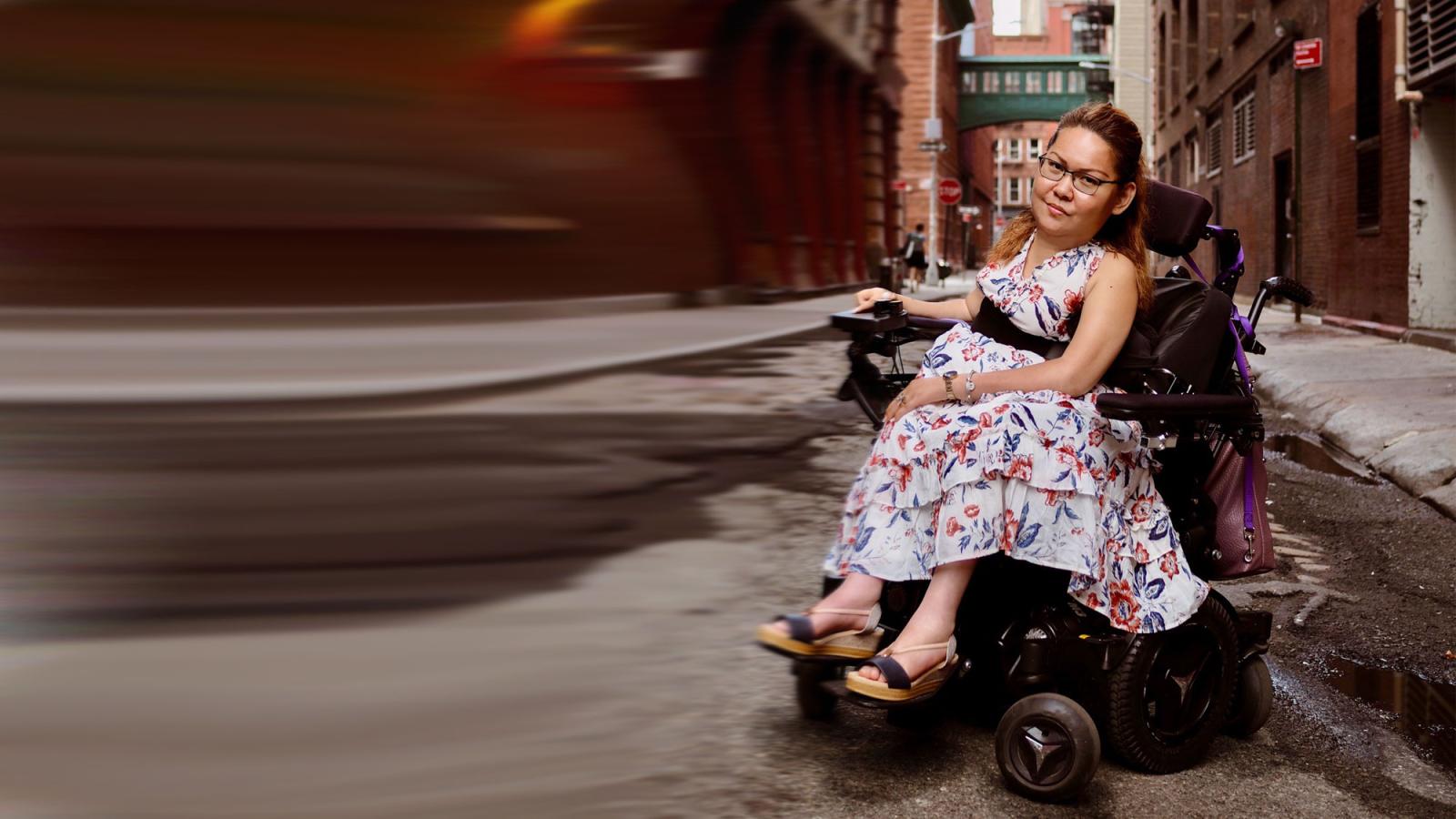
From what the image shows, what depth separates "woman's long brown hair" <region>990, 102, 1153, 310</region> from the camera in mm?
2865

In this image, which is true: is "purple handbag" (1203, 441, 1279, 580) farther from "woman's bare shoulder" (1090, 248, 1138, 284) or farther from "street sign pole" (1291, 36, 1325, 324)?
"street sign pole" (1291, 36, 1325, 324)

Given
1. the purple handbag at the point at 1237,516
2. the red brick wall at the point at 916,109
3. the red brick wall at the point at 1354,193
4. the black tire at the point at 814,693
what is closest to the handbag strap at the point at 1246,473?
the purple handbag at the point at 1237,516

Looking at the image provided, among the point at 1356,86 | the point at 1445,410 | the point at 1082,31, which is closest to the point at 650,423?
the point at 1445,410

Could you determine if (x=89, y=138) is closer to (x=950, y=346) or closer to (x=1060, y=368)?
(x=950, y=346)

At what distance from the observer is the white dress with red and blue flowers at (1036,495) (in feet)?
8.82

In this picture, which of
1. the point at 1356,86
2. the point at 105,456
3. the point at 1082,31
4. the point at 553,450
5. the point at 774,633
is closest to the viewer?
the point at 774,633

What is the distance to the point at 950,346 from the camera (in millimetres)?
3033

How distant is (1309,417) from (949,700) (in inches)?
251

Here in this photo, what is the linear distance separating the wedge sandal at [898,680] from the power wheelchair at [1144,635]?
0.03 meters

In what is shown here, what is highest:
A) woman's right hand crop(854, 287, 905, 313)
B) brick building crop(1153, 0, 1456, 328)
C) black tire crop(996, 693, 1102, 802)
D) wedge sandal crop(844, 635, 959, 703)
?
brick building crop(1153, 0, 1456, 328)

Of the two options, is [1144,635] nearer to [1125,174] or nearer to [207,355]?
[1125,174]

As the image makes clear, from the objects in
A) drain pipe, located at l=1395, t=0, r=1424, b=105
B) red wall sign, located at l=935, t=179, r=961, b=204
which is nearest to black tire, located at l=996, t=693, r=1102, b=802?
drain pipe, located at l=1395, t=0, r=1424, b=105

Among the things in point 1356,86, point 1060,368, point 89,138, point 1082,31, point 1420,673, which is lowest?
point 1420,673

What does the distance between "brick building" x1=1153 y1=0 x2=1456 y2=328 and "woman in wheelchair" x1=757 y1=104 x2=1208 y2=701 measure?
1149cm
